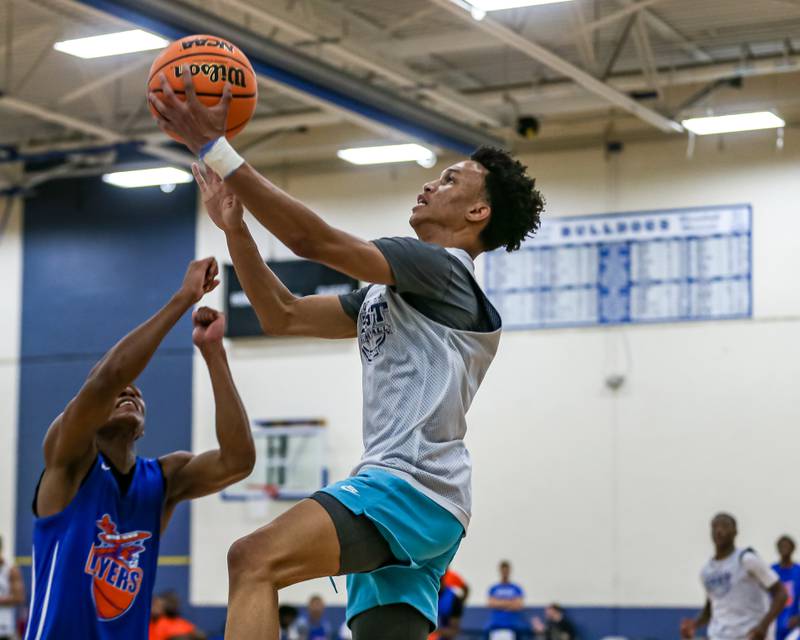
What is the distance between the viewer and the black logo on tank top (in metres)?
4.52

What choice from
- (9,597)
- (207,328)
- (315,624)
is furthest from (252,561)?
(9,597)

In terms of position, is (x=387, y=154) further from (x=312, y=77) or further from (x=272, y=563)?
(x=272, y=563)

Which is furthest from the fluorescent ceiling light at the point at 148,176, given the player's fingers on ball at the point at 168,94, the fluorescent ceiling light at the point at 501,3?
the player's fingers on ball at the point at 168,94

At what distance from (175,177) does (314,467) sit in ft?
13.8

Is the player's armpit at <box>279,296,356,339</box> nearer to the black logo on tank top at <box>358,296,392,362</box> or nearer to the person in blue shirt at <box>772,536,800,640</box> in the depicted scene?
the black logo on tank top at <box>358,296,392,362</box>

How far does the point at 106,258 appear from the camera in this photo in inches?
789

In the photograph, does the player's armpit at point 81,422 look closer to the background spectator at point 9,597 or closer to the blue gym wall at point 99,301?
the background spectator at point 9,597

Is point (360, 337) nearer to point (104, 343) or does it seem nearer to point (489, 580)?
point (489, 580)

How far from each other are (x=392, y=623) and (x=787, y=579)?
11.2m

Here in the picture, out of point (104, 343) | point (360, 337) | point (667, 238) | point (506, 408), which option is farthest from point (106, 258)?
point (360, 337)

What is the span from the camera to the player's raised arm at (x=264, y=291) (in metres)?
4.50

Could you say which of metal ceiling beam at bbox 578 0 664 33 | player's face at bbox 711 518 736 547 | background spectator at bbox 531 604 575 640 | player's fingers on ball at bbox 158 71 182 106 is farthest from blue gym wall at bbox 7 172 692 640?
player's fingers on ball at bbox 158 71 182 106

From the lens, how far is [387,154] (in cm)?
1670

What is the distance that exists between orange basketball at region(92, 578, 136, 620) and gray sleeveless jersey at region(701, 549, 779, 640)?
8335 mm
